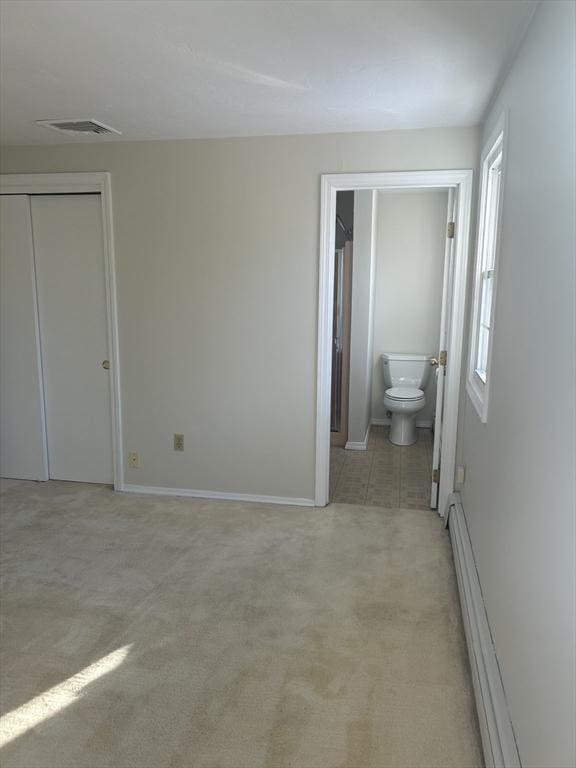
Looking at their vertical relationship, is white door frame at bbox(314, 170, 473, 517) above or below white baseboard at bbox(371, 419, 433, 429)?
above

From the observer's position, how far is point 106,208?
3770mm

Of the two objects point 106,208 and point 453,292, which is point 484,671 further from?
point 106,208

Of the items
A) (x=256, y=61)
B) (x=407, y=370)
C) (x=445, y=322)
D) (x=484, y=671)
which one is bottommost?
(x=484, y=671)

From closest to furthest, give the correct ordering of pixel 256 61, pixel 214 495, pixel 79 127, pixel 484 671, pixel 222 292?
1. pixel 484 671
2. pixel 256 61
3. pixel 79 127
4. pixel 222 292
5. pixel 214 495

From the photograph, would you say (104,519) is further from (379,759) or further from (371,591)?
(379,759)

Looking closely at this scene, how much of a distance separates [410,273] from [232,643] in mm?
4156

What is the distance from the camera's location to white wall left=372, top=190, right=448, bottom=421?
552cm

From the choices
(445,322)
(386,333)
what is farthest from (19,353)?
(386,333)

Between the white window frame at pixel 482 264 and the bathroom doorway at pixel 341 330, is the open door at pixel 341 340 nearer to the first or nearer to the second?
the bathroom doorway at pixel 341 330

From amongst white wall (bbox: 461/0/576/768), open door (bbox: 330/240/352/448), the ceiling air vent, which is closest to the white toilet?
open door (bbox: 330/240/352/448)

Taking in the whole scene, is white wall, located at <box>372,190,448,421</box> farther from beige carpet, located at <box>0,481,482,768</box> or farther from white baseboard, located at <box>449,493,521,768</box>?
white baseboard, located at <box>449,493,521,768</box>

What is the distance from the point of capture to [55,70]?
7.91 ft

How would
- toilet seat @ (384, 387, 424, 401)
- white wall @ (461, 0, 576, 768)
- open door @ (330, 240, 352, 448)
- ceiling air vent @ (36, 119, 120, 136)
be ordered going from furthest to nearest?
toilet seat @ (384, 387, 424, 401) → open door @ (330, 240, 352, 448) → ceiling air vent @ (36, 119, 120, 136) → white wall @ (461, 0, 576, 768)

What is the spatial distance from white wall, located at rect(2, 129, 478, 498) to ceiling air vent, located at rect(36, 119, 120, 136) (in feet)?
0.87
